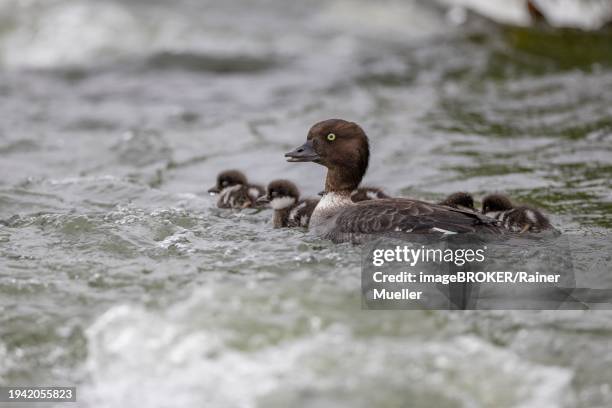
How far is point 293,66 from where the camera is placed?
13672 mm

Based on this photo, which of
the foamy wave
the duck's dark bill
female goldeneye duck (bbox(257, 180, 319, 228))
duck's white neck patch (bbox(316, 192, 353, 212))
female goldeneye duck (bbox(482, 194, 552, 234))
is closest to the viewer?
the foamy wave

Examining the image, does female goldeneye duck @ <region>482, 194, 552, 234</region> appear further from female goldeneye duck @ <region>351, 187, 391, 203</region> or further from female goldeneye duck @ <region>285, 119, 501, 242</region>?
female goldeneye duck @ <region>351, 187, 391, 203</region>

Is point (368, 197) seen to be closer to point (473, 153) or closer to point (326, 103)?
point (473, 153)

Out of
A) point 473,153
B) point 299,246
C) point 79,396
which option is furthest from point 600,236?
point 79,396

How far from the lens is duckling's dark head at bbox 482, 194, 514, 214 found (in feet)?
22.1

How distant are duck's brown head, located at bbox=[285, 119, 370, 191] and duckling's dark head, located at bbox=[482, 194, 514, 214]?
866mm

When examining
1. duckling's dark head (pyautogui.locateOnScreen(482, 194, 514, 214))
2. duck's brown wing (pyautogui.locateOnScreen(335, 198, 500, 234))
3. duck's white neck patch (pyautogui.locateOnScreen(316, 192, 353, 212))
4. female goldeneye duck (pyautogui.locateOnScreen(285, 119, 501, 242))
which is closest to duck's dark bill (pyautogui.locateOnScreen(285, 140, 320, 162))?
female goldeneye duck (pyautogui.locateOnScreen(285, 119, 501, 242))

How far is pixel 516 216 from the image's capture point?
6496 mm

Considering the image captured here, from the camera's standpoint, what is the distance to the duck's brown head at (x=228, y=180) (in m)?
7.70

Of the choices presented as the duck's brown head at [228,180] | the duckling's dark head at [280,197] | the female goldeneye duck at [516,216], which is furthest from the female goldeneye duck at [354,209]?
the duck's brown head at [228,180]

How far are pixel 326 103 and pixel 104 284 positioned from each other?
21.3ft

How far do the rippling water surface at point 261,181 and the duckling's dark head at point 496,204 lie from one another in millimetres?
415

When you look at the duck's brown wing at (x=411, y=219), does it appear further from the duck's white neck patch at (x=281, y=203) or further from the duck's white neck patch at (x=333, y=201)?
the duck's white neck patch at (x=281, y=203)

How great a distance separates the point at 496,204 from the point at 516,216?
302mm
